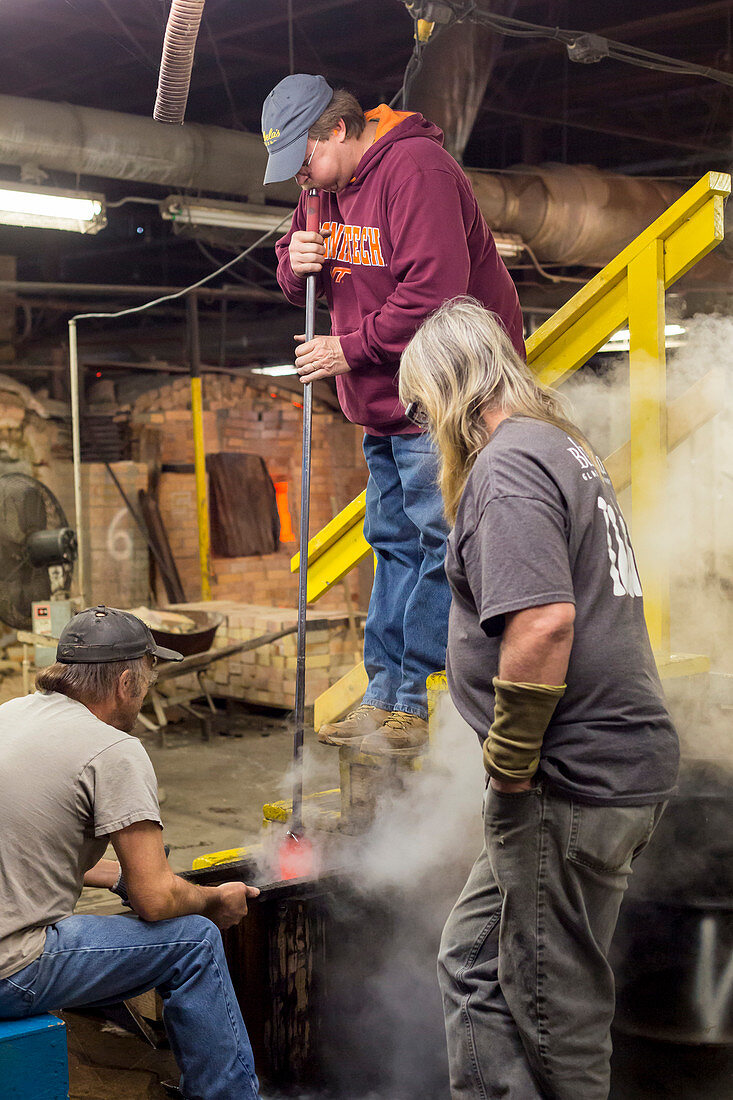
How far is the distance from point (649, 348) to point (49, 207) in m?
5.24

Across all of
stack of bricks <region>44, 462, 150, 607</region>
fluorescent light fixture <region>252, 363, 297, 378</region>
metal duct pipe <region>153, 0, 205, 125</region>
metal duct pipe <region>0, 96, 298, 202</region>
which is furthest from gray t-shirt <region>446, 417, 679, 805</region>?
fluorescent light fixture <region>252, 363, 297, 378</region>

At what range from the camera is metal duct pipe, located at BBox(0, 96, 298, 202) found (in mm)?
6445

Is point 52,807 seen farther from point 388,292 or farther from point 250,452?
point 250,452

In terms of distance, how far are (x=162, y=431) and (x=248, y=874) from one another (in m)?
8.54

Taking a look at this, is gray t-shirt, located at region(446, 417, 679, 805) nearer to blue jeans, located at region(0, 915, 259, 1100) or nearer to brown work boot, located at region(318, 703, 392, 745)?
blue jeans, located at region(0, 915, 259, 1100)

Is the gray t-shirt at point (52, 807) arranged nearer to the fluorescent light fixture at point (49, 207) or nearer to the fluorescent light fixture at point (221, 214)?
the fluorescent light fixture at point (49, 207)

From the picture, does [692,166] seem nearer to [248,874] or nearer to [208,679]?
[208,679]

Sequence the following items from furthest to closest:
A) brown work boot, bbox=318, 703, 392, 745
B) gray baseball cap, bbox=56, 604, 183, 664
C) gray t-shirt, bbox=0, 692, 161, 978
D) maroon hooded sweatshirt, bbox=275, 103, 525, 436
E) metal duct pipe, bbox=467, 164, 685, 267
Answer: metal duct pipe, bbox=467, 164, 685, 267 → brown work boot, bbox=318, 703, 392, 745 → maroon hooded sweatshirt, bbox=275, 103, 525, 436 → gray baseball cap, bbox=56, 604, 183, 664 → gray t-shirt, bbox=0, 692, 161, 978

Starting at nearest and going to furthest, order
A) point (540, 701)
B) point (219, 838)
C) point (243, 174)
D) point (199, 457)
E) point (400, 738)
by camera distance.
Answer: point (540, 701), point (400, 738), point (219, 838), point (243, 174), point (199, 457)

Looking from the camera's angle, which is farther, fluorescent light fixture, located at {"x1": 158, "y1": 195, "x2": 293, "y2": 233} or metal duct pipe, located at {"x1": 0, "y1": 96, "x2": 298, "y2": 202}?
fluorescent light fixture, located at {"x1": 158, "y1": 195, "x2": 293, "y2": 233}

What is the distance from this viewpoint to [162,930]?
275 cm

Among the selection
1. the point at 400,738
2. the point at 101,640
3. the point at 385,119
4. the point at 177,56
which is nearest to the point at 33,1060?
the point at 101,640

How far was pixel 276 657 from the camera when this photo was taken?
9.36 meters

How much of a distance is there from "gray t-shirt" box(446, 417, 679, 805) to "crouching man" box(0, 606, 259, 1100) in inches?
41.3
